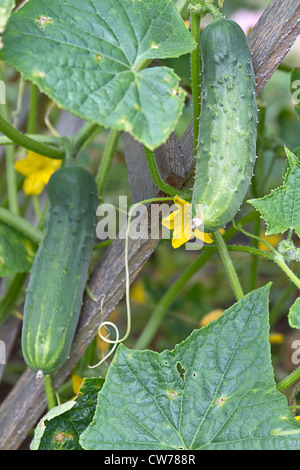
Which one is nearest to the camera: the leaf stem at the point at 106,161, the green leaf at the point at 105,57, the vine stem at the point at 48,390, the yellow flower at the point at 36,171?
the green leaf at the point at 105,57

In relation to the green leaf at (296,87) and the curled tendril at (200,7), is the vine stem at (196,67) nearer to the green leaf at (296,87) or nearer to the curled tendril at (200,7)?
the curled tendril at (200,7)

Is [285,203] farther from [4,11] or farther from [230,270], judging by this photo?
[4,11]

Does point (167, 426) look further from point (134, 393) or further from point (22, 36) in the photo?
point (22, 36)

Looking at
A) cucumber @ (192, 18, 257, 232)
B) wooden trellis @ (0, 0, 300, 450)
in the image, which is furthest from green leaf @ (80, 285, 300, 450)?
wooden trellis @ (0, 0, 300, 450)

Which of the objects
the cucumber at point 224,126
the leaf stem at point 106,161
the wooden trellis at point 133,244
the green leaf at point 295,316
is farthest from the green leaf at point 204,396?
the leaf stem at point 106,161

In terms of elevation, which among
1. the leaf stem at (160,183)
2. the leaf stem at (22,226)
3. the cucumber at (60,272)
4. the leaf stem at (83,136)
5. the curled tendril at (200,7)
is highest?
the curled tendril at (200,7)

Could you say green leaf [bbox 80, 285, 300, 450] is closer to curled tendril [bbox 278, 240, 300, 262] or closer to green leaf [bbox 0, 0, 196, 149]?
curled tendril [bbox 278, 240, 300, 262]

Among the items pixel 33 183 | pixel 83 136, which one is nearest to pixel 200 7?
pixel 83 136

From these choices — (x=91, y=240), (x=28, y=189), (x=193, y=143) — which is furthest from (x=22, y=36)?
(x=28, y=189)
